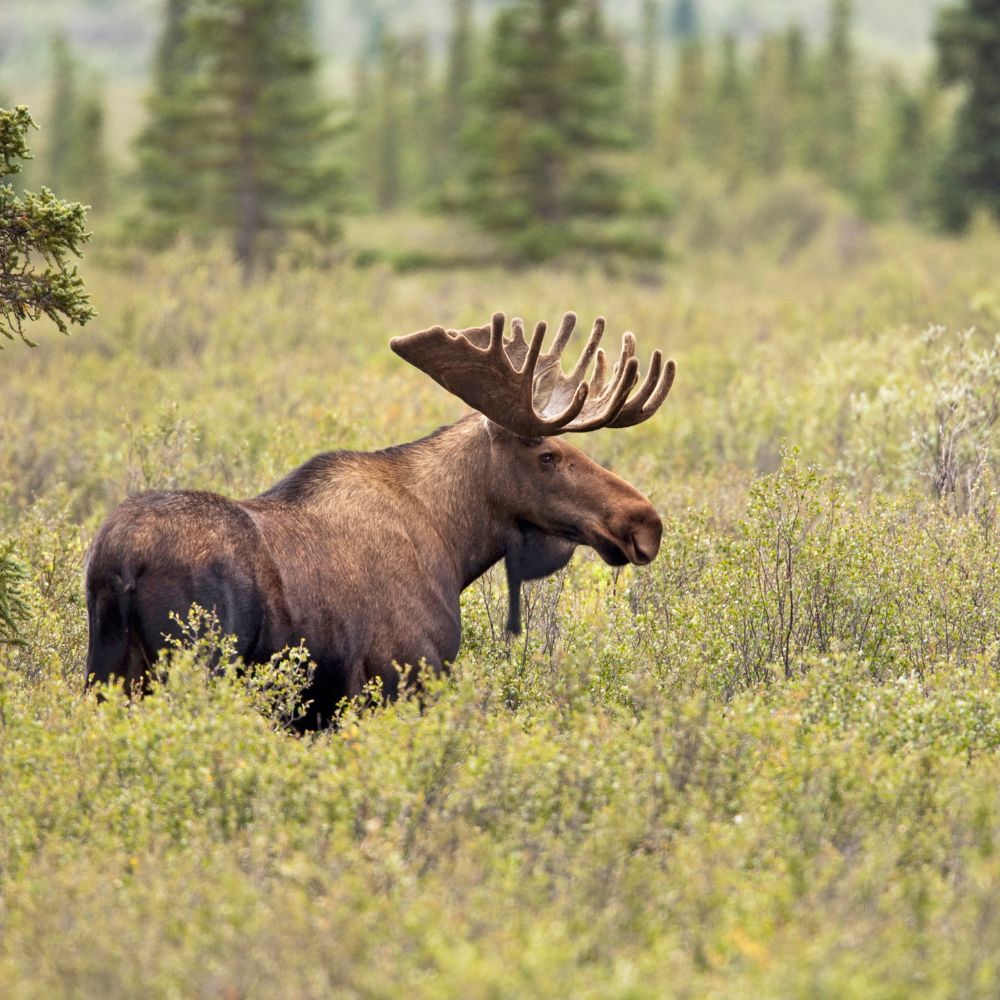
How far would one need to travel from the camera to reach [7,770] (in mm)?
4746

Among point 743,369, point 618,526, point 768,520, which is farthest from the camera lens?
point 743,369

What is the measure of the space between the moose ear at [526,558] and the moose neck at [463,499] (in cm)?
6

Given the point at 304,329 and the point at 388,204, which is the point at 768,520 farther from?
the point at 388,204

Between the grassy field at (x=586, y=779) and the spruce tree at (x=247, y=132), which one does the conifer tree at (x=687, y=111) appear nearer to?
the spruce tree at (x=247, y=132)

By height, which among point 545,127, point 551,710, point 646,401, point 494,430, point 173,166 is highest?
point 545,127

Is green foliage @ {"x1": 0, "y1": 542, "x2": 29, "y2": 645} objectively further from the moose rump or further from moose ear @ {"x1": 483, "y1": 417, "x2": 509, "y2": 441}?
moose ear @ {"x1": 483, "y1": 417, "x2": 509, "y2": 441}

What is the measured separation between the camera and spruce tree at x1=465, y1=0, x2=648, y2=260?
2414cm

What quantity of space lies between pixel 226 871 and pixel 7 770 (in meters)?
1.11

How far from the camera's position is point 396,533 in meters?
6.19

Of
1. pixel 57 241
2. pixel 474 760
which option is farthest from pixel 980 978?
pixel 57 241

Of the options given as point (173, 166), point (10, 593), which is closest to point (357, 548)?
point (10, 593)

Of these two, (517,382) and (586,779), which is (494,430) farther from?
(586,779)

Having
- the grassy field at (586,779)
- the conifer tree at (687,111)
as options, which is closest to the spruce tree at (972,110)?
the grassy field at (586,779)

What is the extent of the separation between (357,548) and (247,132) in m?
17.1
